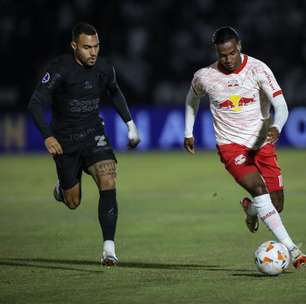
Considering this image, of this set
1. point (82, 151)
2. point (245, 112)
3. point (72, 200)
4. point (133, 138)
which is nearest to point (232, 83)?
point (245, 112)

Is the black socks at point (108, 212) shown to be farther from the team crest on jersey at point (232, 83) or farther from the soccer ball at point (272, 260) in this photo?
the soccer ball at point (272, 260)

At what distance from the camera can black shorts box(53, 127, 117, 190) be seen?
9383 millimetres

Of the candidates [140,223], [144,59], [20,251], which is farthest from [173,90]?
[20,251]

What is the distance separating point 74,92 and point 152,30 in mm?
22692

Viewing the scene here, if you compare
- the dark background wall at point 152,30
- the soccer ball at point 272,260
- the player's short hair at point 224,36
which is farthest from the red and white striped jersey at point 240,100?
the dark background wall at point 152,30

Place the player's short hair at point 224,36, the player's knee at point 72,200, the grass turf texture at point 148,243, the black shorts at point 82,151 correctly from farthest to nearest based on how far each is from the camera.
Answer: the player's knee at point 72,200 < the black shorts at point 82,151 < the player's short hair at point 224,36 < the grass turf texture at point 148,243

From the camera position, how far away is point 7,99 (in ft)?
113

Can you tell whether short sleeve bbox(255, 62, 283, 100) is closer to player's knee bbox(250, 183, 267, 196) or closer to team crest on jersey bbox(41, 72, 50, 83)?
player's knee bbox(250, 183, 267, 196)

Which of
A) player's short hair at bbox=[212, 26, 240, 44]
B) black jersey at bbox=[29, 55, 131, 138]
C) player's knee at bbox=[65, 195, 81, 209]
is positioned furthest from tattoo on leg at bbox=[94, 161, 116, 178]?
player's short hair at bbox=[212, 26, 240, 44]

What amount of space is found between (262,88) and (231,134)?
0.51m

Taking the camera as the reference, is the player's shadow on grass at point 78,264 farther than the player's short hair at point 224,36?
Yes

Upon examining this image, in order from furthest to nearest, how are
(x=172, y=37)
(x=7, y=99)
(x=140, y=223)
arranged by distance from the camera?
(x=7, y=99), (x=172, y=37), (x=140, y=223)

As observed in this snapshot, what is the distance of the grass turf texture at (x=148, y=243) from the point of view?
748 cm

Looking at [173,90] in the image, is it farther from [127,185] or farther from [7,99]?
[127,185]
